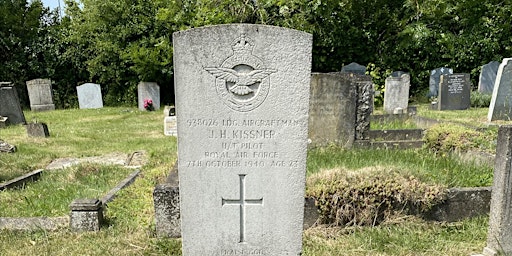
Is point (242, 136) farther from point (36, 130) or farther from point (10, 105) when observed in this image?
point (10, 105)

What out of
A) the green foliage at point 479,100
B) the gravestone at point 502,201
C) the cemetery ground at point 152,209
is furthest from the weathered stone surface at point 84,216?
the green foliage at point 479,100

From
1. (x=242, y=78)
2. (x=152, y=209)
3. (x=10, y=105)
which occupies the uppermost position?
(x=242, y=78)

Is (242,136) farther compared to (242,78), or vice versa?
(242,136)

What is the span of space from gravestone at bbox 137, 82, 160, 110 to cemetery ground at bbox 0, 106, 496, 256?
7.62m

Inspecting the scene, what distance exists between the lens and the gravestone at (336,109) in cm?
677

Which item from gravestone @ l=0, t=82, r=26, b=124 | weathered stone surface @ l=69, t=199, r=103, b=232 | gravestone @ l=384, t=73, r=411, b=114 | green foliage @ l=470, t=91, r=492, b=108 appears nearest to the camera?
weathered stone surface @ l=69, t=199, r=103, b=232

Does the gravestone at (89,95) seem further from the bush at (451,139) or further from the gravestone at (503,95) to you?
the gravestone at (503,95)

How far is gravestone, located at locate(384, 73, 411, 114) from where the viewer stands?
1238 cm

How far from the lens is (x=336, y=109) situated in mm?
6824

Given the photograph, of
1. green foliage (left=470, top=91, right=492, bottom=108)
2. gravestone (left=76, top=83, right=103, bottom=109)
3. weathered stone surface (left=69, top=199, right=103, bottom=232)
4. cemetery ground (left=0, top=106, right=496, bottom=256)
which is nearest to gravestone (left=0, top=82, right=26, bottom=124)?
cemetery ground (left=0, top=106, right=496, bottom=256)

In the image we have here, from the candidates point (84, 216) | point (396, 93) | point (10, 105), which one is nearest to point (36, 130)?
point (10, 105)

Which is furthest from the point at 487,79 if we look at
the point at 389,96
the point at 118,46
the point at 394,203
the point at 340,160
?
the point at 118,46

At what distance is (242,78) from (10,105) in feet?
35.8

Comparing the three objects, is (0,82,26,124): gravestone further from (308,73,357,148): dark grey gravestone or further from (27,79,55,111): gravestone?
(308,73,357,148): dark grey gravestone
